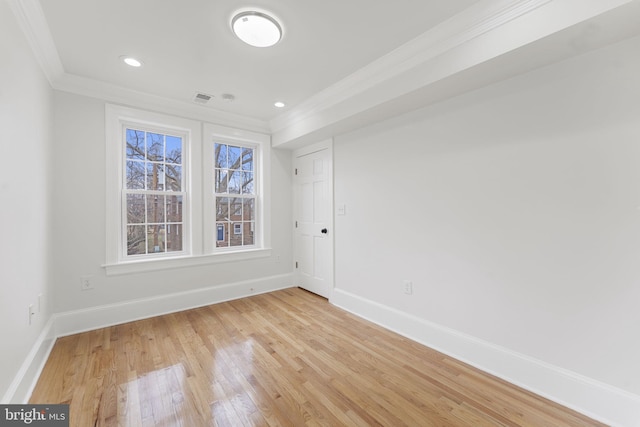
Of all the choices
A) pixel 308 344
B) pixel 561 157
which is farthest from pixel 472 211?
pixel 308 344

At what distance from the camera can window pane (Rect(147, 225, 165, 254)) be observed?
3.26 metres

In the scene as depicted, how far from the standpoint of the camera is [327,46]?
2186 millimetres

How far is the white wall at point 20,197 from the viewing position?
151 centimetres

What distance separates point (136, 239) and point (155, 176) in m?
0.78

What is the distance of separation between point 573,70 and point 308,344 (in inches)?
114

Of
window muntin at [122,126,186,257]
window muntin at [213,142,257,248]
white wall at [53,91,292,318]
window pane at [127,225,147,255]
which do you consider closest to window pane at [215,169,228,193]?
window muntin at [213,142,257,248]

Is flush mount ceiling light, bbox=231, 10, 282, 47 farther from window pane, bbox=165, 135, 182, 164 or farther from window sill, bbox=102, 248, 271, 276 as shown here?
window sill, bbox=102, 248, 271, 276

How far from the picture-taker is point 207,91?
3.02 meters

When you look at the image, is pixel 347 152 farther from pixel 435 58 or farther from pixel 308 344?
pixel 308 344

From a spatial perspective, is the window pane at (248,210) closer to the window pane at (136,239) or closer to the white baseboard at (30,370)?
the window pane at (136,239)

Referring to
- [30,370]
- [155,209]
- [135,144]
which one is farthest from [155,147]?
[30,370]

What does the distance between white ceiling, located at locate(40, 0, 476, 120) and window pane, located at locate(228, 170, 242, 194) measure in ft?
4.08

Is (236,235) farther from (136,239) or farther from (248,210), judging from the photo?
(136,239)

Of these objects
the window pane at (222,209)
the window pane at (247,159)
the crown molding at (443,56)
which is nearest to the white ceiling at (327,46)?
the crown molding at (443,56)
